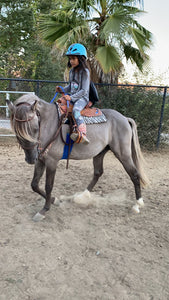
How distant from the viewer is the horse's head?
93.1 inches

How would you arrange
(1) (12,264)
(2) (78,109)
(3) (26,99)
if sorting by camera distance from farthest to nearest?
1. (2) (78,109)
2. (3) (26,99)
3. (1) (12,264)

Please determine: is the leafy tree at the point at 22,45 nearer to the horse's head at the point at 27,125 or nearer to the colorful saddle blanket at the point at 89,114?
the colorful saddle blanket at the point at 89,114

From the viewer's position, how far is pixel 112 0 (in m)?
6.98

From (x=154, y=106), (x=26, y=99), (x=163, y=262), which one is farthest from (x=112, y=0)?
(x=163, y=262)

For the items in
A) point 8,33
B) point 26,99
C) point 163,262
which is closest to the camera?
point 163,262

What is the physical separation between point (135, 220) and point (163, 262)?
0.89 metres

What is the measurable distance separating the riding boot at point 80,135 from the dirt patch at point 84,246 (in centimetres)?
109

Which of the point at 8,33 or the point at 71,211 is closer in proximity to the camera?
the point at 71,211

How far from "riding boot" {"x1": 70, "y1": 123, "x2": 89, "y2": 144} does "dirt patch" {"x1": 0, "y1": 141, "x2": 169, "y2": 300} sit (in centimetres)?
109

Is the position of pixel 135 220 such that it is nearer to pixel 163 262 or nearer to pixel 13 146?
pixel 163 262

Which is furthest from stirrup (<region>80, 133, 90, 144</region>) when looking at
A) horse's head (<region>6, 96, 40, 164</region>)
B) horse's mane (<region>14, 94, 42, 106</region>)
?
horse's mane (<region>14, 94, 42, 106</region>)

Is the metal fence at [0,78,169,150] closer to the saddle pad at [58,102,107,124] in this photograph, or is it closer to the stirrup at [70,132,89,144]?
the saddle pad at [58,102,107,124]

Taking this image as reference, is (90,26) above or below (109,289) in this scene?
above

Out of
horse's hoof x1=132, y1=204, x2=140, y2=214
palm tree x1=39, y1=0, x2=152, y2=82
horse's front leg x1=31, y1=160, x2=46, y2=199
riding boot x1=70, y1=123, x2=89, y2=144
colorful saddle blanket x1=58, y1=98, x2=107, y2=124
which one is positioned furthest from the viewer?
palm tree x1=39, y1=0, x2=152, y2=82
